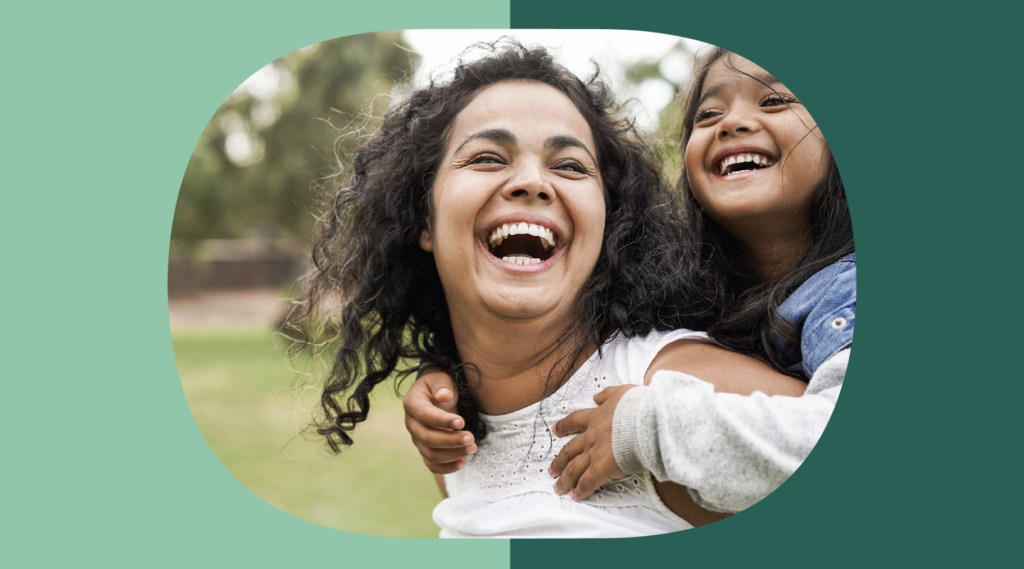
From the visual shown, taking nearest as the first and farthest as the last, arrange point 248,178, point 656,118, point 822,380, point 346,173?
point 822,380 < point 656,118 < point 346,173 < point 248,178

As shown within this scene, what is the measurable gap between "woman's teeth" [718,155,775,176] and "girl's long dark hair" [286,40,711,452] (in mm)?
172

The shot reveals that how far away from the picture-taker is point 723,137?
2.00 meters

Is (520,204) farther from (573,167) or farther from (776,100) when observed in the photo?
(776,100)

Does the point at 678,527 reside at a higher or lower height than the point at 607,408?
lower

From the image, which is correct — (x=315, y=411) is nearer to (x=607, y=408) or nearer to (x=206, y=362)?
(x=206, y=362)

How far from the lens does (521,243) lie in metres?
2.01

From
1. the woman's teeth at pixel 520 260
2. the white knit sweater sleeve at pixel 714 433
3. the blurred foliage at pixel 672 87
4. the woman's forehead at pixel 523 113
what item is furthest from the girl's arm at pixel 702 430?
the woman's forehead at pixel 523 113

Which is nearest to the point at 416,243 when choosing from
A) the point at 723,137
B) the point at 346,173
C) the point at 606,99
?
the point at 346,173

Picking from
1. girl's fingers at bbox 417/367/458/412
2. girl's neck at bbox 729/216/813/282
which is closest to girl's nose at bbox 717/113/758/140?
girl's neck at bbox 729/216/813/282

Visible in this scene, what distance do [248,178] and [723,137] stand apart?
1.48 m

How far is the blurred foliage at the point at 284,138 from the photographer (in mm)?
2242

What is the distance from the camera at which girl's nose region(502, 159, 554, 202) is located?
1.94 m

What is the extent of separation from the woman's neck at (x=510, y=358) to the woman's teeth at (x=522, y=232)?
0.20 m

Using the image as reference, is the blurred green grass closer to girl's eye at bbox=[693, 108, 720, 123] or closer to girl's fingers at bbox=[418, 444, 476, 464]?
girl's fingers at bbox=[418, 444, 476, 464]
